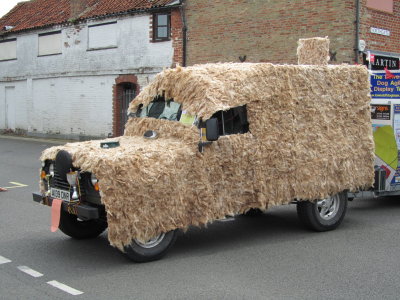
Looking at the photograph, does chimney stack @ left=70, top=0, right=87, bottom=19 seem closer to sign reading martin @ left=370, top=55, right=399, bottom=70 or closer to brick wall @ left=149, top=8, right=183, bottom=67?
brick wall @ left=149, top=8, right=183, bottom=67

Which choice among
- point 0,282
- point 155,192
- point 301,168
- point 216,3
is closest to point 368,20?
point 216,3

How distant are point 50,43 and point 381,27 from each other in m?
17.8

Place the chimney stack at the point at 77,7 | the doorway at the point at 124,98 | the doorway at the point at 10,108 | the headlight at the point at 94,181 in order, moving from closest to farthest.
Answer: the headlight at the point at 94,181 < the doorway at the point at 124,98 < the chimney stack at the point at 77,7 < the doorway at the point at 10,108

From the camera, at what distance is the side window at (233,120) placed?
723cm

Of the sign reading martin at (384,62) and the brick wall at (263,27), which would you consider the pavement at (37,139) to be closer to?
the brick wall at (263,27)

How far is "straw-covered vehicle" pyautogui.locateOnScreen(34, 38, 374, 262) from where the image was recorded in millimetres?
6324

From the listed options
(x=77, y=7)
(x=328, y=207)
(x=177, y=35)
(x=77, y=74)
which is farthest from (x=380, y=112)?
(x=77, y=7)

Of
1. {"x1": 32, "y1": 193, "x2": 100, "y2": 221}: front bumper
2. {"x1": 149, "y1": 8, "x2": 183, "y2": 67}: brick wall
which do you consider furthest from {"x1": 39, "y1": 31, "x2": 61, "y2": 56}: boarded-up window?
{"x1": 32, "y1": 193, "x2": 100, "y2": 221}: front bumper

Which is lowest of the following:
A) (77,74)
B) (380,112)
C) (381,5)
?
(380,112)

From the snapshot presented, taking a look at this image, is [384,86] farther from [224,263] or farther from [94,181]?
[94,181]

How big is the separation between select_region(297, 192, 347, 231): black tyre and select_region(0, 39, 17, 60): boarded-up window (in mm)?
27047

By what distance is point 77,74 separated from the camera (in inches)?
1064

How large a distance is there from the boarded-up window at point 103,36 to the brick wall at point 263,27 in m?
4.74

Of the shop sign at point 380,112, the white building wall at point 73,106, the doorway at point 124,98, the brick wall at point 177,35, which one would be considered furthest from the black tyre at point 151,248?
the white building wall at point 73,106
